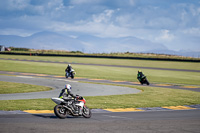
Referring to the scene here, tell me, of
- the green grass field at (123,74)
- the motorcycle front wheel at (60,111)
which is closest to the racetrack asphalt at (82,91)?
the motorcycle front wheel at (60,111)

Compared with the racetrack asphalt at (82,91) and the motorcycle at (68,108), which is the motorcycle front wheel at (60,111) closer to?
the motorcycle at (68,108)

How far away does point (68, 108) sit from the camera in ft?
42.5

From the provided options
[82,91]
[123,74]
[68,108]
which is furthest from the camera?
[123,74]

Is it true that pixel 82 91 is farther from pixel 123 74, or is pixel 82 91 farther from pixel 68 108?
pixel 123 74

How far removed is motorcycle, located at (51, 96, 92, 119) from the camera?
507 inches

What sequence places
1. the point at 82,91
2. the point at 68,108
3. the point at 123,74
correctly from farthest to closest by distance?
1. the point at 123,74
2. the point at 82,91
3. the point at 68,108

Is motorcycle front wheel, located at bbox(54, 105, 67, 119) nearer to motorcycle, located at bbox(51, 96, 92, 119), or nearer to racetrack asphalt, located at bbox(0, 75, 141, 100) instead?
motorcycle, located at bbox(51, 96, 92, 119)

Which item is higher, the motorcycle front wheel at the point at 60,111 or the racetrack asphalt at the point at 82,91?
the motorcycle front wheel at the point at 60,111

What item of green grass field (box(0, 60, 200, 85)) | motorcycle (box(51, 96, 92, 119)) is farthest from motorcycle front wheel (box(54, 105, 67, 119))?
green grass field (box(0, 60, 200, 85))

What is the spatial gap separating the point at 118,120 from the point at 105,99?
7427mm

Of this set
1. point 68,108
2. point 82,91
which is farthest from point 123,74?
point 68,108

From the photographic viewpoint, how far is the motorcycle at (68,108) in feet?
42.2

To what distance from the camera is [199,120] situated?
1395 cm

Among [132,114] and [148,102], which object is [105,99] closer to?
[148,102]
